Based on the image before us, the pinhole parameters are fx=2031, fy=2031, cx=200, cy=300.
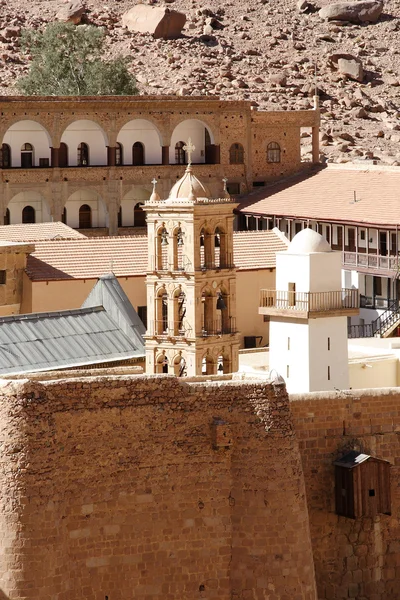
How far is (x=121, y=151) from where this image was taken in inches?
2635

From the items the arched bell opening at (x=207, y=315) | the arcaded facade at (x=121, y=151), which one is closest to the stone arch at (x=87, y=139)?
the arcaded facade at (x=121, y=151)

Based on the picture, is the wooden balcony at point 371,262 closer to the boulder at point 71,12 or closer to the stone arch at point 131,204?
the stone arch at point 131,204

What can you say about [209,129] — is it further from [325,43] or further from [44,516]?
[44,516]

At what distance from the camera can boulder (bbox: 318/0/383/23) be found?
97.1 m

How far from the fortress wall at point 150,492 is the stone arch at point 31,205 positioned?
3961 cm

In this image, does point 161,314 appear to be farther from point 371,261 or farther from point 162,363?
point 371,261

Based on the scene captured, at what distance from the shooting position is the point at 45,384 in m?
23.6

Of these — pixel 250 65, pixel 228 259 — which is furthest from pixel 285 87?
pixel 228 259

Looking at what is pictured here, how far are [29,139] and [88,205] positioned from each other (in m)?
2.92

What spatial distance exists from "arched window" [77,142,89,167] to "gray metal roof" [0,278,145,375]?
28.6m

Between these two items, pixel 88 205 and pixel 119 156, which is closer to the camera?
pixel 88 205

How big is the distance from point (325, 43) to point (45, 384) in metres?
71.9

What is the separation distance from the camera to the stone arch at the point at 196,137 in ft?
223

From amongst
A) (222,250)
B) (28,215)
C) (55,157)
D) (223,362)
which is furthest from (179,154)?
(223,362)
